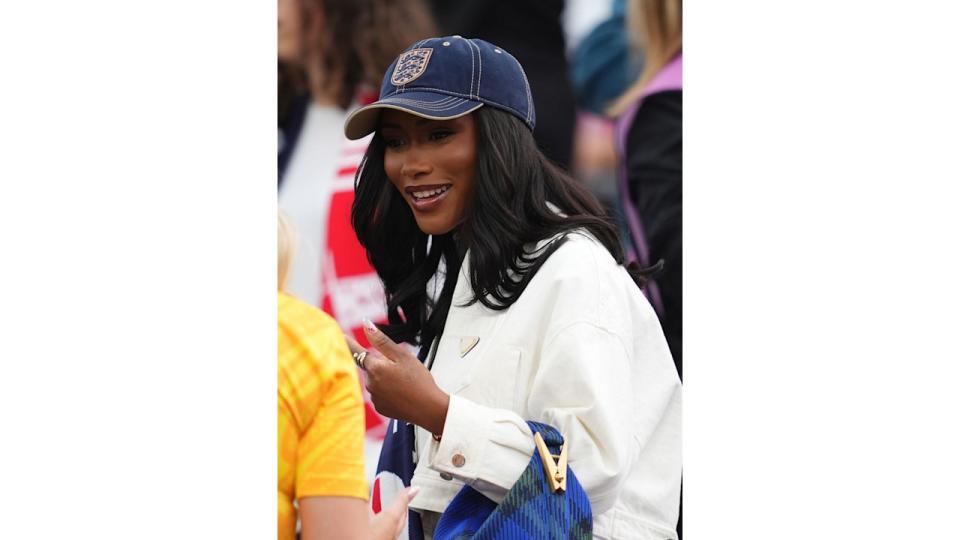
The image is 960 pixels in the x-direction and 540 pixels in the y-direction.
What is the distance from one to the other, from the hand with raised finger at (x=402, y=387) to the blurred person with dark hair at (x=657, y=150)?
3.39ft

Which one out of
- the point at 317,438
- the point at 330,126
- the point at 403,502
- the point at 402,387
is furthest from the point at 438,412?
the point at 330,126

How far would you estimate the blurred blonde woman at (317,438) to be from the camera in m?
Answer: 3.02

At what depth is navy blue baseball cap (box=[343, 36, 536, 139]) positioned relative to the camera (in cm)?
265

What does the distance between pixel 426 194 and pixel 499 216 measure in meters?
0.20

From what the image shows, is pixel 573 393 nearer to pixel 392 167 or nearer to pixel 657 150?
pixel 392 167

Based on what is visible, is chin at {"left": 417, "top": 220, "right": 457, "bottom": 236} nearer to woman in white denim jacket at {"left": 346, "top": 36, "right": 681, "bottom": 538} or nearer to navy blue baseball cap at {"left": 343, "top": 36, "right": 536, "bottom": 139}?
woman in white denim jacket at {"left": 346, "top": 36, "right": 681, "bottom": 538}

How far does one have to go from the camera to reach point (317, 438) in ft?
9.98

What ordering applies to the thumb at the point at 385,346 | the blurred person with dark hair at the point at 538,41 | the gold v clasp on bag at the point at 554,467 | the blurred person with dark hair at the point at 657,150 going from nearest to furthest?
the gold v clasp on bag at the point at 554,467 → the thumb at the point at 385,346 → the blurred person with dark hair at the point at 538,41 → the blurred person with dark hair at the point at 657,150

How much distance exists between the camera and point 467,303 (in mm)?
2715

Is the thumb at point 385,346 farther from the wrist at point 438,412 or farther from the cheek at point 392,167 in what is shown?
the cheek at point 392,167

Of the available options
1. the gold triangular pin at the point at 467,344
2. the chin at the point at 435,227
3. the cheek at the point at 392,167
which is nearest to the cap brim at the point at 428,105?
the cheek at the point at 392,167
